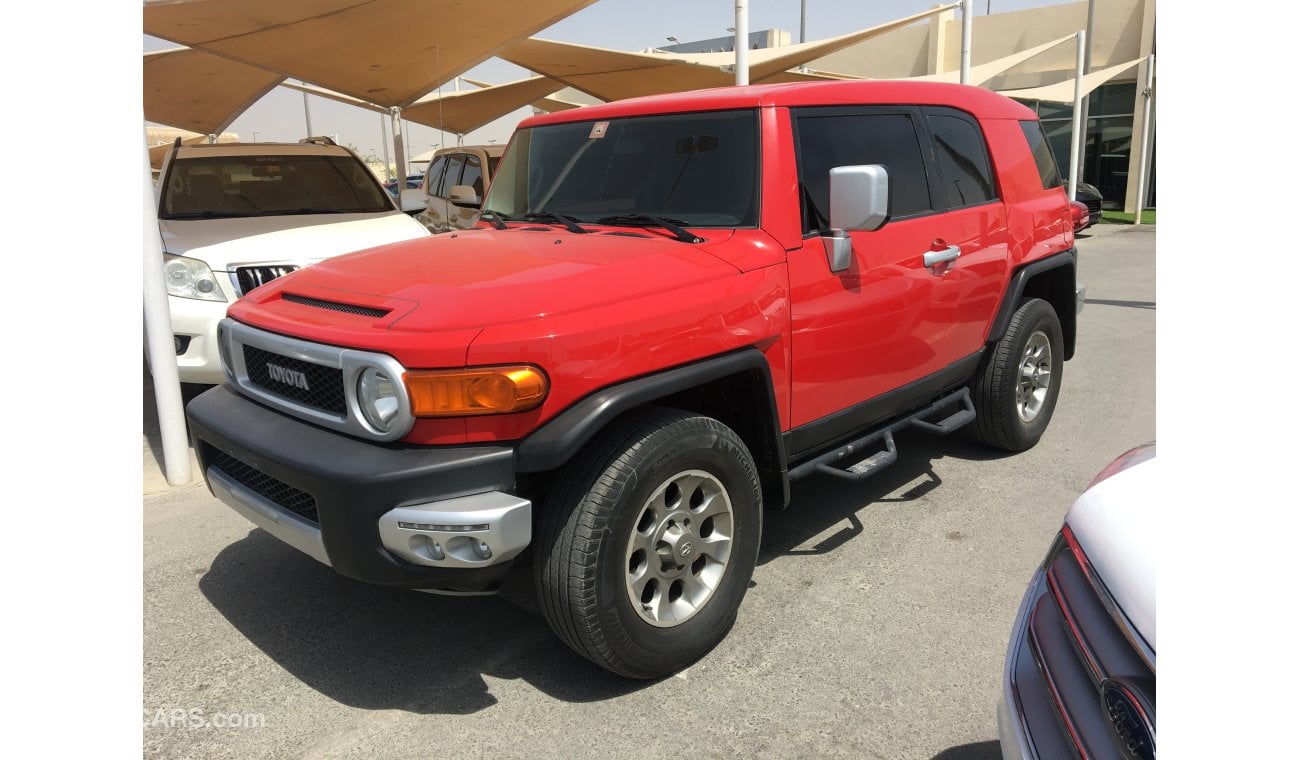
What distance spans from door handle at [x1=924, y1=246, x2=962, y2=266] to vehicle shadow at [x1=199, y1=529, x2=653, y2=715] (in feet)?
7.38

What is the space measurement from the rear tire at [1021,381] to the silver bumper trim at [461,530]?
314 centimetres

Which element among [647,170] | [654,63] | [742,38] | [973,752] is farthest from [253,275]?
[654,63]

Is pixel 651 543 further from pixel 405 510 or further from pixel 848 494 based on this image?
pixel 848 494

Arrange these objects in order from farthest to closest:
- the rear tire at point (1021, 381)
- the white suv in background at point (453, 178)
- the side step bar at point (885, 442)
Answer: the white suv in background at point (453, 178), the rear tire at point (1021, 381), the side step bar at point (885, 442)

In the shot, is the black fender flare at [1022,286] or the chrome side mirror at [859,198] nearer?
the chrome side mirror at [859,198]

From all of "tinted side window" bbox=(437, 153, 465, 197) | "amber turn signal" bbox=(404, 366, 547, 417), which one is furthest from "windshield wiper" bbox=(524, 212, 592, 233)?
"tinted side window" bbox=(437, 153, 465, 197)

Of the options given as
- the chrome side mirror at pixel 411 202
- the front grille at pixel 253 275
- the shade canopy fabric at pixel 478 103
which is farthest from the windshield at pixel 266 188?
the shade canopy fabric at pixel 478 103

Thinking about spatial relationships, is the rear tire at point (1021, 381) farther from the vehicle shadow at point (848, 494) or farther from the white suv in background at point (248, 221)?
the white suv in background at point (248, 221)

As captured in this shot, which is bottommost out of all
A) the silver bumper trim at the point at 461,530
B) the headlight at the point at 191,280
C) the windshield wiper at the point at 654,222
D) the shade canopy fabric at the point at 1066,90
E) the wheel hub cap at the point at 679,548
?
the wheel hub cap at the point at 679,548

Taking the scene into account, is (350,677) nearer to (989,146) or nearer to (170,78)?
(989,146)

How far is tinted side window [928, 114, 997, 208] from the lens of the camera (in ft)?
14.2

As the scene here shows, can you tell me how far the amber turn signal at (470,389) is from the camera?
2564 mm

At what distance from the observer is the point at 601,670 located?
3104 mm

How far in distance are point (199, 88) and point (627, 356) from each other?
14.6 m
